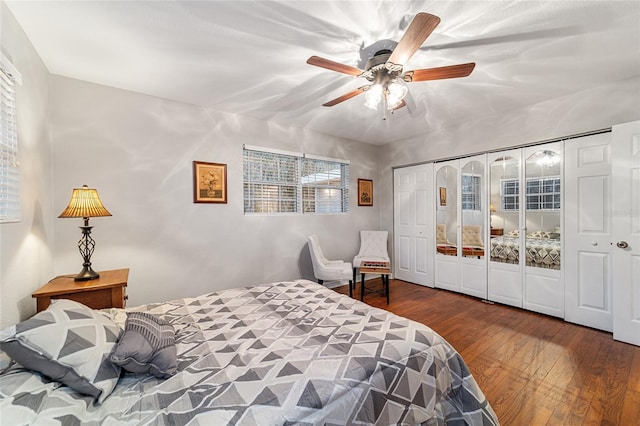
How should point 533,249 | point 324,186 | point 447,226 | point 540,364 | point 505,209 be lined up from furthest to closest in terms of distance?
point 324,186, point 447,226, point 505,209, point 533,249, point 540,364

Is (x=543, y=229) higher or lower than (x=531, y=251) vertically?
higher

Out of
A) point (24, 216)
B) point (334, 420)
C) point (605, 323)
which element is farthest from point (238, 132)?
point (605, 323)

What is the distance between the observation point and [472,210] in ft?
12.7

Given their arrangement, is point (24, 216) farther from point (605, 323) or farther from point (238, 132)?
point (605, 323)

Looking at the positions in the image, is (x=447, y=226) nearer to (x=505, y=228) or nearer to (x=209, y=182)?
(x=505, y=228)

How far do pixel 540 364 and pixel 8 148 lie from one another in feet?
13.8

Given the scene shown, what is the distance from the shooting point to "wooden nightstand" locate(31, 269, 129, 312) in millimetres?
1784

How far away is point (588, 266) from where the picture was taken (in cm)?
289

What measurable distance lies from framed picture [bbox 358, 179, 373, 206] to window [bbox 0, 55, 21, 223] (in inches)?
161

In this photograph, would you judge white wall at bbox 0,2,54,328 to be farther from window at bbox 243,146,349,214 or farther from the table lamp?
window at bbox 243,146,349,214

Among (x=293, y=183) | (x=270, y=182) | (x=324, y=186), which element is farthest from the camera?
(x=324, y=186)

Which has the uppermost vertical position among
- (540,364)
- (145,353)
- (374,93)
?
(374,93)

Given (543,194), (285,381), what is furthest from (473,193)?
(285,381)

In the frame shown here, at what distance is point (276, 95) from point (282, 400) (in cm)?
279
